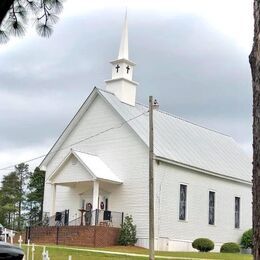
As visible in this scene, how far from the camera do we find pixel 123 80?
36500 mm

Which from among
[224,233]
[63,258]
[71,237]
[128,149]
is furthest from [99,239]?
[224,233]

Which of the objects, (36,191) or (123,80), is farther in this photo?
(36,191)

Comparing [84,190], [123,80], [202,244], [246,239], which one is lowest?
[202,244]

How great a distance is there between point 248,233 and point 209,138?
23.6 feet

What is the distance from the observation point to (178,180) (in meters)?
32.8

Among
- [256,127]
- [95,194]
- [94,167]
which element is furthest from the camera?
[94,167]

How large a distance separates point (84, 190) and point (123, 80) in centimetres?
734

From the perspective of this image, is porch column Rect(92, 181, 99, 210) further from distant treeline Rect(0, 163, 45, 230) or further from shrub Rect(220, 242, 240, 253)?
distant treeline Rect(0, 163, 45, 230)

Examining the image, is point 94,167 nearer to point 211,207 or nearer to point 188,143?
point 188,143

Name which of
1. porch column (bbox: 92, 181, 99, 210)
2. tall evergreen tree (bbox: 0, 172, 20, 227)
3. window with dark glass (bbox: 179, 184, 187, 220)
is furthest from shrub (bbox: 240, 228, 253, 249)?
tall evergreen tree (bbox: 0, 172, 20, 227)

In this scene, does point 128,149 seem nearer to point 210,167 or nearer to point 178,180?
point 178,180

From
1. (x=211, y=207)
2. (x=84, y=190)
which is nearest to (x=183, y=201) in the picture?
(x=211, y=207)

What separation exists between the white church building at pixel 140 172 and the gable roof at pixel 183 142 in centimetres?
7

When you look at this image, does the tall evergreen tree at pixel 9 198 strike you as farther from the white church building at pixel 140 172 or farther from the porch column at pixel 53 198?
the porch column at pixel 53 198
